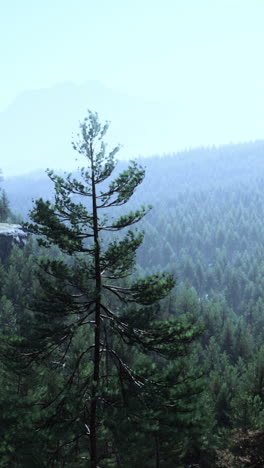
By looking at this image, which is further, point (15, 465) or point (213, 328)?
point (213, 328)

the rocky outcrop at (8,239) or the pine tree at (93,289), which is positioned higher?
the pine tree at (93,289)

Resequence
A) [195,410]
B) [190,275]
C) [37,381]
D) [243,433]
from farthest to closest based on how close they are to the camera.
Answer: [190,275], [37,381], [243,433], [195,410]

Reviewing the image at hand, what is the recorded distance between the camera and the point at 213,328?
62562mm

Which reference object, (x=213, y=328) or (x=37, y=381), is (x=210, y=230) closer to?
(x=213, y=328)

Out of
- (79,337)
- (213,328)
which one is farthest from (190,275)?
(79,337)

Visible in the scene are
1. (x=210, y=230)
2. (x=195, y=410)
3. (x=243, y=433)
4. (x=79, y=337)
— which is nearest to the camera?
(x=195, y=410)

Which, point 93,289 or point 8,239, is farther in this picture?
point 8,239

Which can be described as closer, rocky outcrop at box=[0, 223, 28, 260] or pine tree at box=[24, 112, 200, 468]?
pine tree at box=[24, 112, 200, 468]

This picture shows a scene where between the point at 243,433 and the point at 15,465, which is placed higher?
the point at 243,433

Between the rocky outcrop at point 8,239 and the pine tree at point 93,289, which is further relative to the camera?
the rocky outcrop at point 8,239

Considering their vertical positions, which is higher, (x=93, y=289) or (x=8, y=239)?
(x=93, y=289)

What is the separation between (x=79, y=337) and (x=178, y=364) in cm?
3217

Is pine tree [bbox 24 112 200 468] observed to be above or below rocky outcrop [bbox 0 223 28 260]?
above

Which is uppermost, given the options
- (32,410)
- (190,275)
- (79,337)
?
(32,410)
